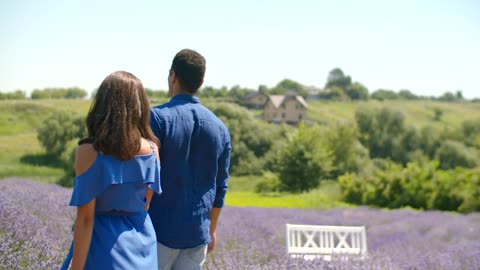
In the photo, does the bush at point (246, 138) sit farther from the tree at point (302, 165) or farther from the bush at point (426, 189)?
the bush at point (426, 189)

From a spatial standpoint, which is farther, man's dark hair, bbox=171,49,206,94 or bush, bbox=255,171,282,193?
bush, bbox=255,171,282,193

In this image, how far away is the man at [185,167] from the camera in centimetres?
278

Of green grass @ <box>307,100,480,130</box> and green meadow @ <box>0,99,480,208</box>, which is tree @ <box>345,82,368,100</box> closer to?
green grass @ <box>307,100,480,130</box>

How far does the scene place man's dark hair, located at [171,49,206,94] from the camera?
283 centimetres

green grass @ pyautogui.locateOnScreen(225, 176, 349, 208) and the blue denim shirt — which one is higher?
the blue denim shirt

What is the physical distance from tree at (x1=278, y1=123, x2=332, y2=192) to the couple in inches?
1047

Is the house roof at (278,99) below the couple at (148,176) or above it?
below

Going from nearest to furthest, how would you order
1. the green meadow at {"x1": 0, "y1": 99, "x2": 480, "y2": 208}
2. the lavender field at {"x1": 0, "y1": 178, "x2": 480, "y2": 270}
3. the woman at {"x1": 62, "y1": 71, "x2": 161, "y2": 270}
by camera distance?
the woman at {"x1": 62, "y1": 71, "x2": 161, "y2": 270} → the lavender field at {"x1": 0, "y1": 178, "x2": 480, "y2": 270} → the green meadow at {"x1": 0, "y1": 99, "x2": 480, "y2": 208}

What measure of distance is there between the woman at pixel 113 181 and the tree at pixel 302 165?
2711 cm

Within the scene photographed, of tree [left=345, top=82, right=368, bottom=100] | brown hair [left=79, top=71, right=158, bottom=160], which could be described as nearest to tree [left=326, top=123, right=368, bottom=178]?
brown hair [left=79, top=71, right=158, bottom=160]

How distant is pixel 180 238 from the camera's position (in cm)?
280

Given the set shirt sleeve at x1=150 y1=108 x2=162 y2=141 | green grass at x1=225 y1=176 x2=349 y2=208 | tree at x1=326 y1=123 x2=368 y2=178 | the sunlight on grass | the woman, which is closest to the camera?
the woman

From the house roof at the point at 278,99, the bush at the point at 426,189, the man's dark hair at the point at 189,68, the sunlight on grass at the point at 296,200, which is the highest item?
the man's dark hair at the point at 189,68

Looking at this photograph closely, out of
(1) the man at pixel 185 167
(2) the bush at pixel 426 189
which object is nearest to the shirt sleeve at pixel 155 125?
(1) the man at pixel 185 167
